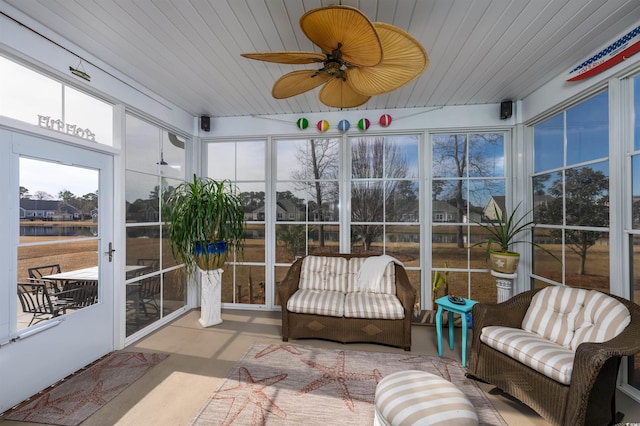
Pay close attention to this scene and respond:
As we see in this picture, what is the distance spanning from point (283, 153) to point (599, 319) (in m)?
3.66

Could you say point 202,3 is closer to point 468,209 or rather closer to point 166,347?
point 166,347

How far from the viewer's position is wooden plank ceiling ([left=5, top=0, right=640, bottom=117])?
1.87 meters

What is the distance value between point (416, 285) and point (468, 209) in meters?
1.23

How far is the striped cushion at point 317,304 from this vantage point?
9.63 feet

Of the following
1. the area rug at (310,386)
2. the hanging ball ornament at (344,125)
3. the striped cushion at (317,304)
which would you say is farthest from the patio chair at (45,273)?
the hanging ball ornament at (344,125)

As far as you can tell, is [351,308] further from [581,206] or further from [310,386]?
[581,206]

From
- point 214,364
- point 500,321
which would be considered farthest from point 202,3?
point 500,321

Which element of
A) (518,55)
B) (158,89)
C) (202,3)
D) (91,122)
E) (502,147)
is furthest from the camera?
(502,147)

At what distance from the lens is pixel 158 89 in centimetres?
317

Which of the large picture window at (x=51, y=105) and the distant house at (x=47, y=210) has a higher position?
the large picture window at (x=51, y=105)

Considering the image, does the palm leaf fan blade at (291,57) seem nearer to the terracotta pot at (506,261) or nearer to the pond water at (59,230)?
the pond water at (59,230)

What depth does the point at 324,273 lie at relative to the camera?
11.5 ft

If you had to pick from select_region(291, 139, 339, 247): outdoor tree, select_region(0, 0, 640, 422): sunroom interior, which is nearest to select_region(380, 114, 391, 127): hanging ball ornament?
select_region(0, 0, 640, 422): sunroom interior

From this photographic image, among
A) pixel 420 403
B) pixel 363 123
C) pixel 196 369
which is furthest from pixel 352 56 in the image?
pixel 196 369
